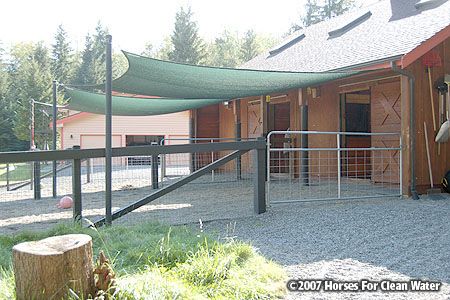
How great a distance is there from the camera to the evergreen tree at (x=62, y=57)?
3769 cm

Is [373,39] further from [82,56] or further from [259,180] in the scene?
[82,56]

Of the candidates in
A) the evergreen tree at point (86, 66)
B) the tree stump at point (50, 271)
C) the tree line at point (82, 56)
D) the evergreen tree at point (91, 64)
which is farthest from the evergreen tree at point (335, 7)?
the tree stump at point (50, 271)

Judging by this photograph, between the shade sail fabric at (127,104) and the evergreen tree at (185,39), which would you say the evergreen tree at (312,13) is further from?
the shade sail fabric at (127,104)

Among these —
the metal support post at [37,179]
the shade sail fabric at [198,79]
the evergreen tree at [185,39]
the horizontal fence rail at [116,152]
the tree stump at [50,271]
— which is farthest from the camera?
the evergreen tree at [185,39]

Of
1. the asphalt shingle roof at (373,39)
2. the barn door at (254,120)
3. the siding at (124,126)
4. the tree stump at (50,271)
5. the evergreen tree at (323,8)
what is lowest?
the tree stump at (50,271)

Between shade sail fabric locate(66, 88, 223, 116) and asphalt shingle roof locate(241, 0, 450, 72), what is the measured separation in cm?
245

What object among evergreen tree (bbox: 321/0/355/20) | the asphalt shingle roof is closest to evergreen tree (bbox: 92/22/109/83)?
evergreen tree (bbox: 321/0/355/20)

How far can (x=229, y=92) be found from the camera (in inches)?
338

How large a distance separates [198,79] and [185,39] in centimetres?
2910

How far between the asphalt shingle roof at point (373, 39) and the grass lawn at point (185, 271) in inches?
183

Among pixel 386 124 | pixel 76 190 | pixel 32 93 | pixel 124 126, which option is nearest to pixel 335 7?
pixel 124 126

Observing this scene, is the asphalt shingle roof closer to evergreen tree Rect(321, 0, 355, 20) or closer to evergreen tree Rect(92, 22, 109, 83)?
evergreen tree Rect(92, 22, 109, 83)

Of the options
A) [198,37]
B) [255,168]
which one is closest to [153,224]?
[255,168]

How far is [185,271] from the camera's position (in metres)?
2.95
